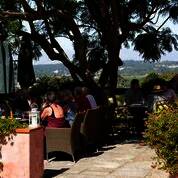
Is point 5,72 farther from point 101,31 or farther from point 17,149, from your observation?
point 101,31

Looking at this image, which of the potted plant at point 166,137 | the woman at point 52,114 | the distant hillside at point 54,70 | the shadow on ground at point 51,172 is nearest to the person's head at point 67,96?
the woman at point 52,114

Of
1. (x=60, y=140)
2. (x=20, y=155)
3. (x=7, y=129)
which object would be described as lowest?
(x=60, y=140)

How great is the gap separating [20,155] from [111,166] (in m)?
1.78

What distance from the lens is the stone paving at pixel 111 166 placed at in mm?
8133

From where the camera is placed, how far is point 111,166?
28.9ft

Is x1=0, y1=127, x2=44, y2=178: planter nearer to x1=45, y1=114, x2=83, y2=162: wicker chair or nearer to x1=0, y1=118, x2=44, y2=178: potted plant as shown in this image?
x1=0, y1=118, x2=44, y2=178: potted plant

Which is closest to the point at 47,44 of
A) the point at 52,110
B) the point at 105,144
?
the point at 105,144

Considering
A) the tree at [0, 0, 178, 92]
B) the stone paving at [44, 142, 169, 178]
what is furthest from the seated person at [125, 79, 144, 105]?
the stone paving at [44, 142, 169, 178]

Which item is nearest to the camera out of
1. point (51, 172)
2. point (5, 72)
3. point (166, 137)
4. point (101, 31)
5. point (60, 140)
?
point (166, 137)

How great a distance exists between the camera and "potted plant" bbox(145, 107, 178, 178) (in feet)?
21.1

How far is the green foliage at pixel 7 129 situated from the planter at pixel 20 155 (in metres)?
0.05

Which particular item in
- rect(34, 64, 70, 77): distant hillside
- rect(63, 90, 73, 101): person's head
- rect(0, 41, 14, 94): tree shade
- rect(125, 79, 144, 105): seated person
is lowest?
rect(125, 79, 144, 105): seated person

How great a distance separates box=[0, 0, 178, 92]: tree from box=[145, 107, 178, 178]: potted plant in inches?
248

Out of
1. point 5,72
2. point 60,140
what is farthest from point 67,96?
point 60,140
